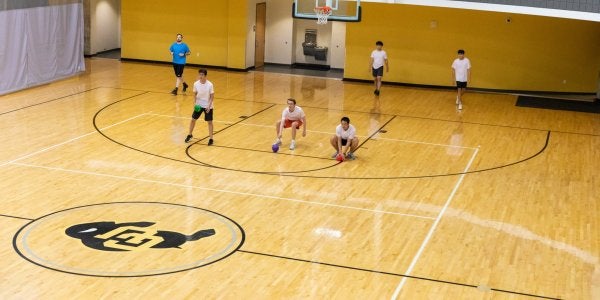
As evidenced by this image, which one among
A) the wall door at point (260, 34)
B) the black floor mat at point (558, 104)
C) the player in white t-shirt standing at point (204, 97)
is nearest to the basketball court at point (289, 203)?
the player in white t-shirt standing at point (204, 97)

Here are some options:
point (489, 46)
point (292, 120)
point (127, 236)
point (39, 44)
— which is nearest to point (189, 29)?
point (39, 44)

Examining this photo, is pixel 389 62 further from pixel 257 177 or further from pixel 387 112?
pixel 257 177

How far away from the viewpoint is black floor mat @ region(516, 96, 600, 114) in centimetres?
2781

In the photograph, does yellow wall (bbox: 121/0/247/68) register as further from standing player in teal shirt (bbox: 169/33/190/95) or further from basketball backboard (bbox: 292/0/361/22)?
standing player in teal shirt (bbox: 169/33/190/95)

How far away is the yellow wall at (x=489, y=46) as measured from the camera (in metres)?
29.7

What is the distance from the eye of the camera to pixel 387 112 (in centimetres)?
2603

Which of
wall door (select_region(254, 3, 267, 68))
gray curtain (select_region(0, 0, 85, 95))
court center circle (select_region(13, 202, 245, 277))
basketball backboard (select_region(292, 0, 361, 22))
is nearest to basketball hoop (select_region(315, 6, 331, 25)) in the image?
basketball backboard (select_region(292, 0, 361, 22))

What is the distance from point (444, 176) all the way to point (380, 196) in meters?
2.29

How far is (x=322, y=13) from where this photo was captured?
87.2 ft

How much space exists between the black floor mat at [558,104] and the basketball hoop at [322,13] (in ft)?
22.2

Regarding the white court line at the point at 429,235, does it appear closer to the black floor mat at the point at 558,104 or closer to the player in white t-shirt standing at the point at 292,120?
the player in white t-shirt standing at the point at 292,120

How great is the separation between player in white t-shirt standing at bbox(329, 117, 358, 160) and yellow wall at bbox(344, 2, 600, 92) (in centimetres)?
1138

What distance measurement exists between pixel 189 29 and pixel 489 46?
10.9 metres

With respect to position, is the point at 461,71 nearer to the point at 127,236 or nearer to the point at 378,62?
the point at 378,62
